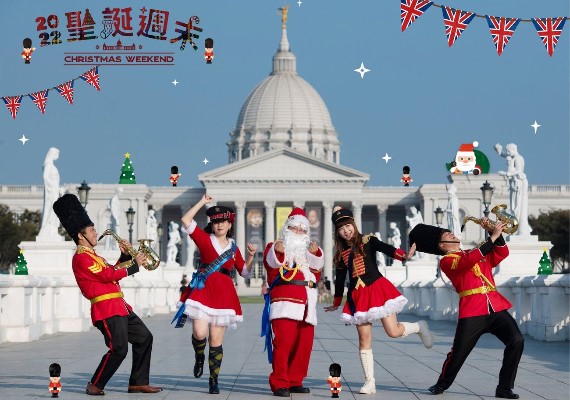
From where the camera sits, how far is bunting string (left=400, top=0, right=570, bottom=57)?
19234 millimetres

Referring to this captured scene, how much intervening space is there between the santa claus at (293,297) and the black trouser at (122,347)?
4.58 ft

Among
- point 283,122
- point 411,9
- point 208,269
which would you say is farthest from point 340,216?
point 283,122

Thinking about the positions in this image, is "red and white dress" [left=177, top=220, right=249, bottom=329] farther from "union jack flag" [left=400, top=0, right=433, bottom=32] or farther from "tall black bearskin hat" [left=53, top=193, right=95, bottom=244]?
"union jack flag" [left=400, top=0, right=433, bottom=32]

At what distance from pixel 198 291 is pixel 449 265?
110 inches

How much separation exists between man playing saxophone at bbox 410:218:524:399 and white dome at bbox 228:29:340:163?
546ft

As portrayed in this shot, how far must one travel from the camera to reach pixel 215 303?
1442cm

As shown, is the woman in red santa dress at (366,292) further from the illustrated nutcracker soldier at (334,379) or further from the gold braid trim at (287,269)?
the illustrated nutcracker soldier at (334,379)

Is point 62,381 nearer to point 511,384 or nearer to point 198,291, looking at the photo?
point 198,291

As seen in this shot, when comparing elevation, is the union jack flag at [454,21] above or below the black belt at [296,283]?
above

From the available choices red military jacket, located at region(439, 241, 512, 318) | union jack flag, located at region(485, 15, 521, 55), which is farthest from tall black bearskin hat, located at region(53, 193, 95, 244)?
union jack flag, located at region(485, 15, 521, 55)

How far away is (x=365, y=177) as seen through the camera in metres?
145

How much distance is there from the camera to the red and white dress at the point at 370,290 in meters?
14.0

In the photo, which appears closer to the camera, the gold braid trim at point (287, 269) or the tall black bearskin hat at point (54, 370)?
the tall black bearskin hat at point (54, 370)

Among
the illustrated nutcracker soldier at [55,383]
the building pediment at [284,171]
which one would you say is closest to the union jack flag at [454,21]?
the illustrated nutcracker soldier at [55,383]
